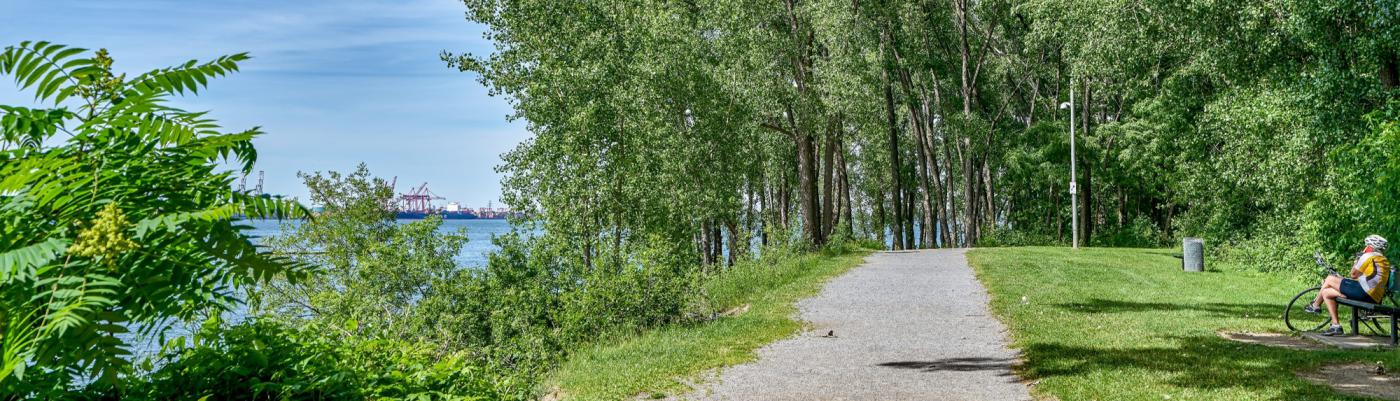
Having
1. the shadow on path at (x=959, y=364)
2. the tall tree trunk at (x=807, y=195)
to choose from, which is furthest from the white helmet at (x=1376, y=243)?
the tall tree trunk at (x=807, y=195)

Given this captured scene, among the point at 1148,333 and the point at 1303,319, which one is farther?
the point at 1303,319

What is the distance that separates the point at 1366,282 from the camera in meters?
11.8

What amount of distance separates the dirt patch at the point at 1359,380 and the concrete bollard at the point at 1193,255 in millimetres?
15390

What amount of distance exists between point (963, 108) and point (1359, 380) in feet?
118

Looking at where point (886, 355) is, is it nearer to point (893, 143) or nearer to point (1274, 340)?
point (1274, 340)

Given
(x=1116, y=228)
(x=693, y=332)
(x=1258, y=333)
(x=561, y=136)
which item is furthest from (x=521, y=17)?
(x=1116, y=228)

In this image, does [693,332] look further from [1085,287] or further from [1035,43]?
[1035,43]

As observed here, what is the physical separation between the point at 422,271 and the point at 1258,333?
522 inches

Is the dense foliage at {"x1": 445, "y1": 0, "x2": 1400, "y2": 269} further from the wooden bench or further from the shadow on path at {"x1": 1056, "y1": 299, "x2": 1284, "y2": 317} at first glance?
the wooden bench

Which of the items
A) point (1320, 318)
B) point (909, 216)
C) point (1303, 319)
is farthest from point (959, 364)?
point (909, 216)

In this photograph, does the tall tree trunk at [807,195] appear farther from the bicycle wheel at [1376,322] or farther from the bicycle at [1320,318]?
the bicycle wheel at [1376,322]

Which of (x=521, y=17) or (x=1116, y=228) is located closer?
(x=521, y=17)

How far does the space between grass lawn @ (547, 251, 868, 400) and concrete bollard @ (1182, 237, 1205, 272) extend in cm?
1102

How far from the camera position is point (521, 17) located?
25266mm
